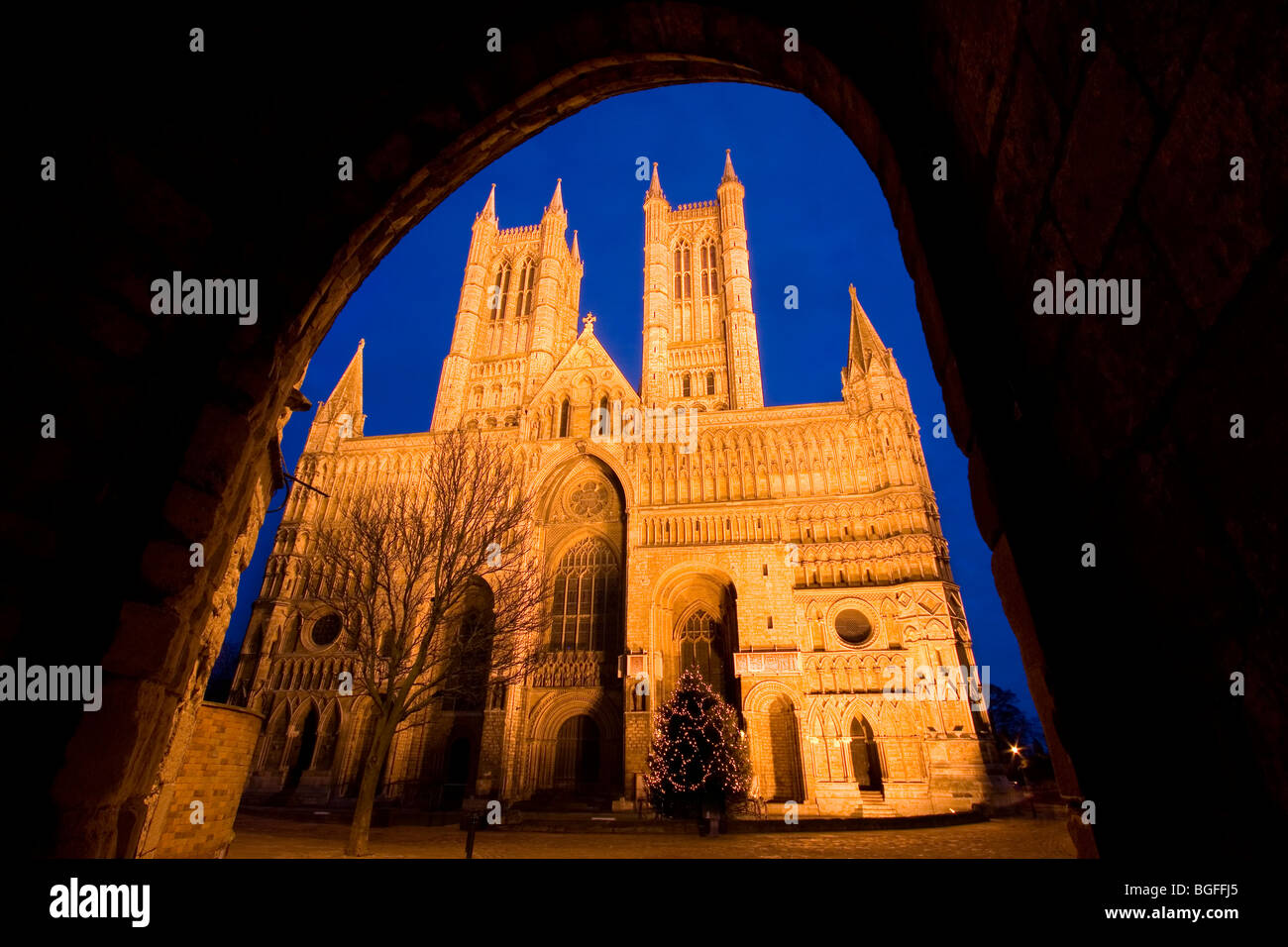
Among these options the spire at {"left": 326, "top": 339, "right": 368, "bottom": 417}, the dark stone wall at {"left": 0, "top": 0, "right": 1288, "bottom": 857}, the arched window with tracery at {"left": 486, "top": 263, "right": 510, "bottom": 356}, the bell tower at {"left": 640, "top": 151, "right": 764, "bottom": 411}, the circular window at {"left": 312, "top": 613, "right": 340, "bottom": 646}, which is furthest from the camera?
the arched window with tracery at {"left": 486, "top": 263, "right": 510, "bottom": 356}

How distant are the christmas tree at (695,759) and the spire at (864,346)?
15.4 metres

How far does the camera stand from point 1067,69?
125cm

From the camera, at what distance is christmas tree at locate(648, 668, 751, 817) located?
14219 mm

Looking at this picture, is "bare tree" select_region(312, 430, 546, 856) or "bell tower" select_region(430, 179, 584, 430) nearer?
"bare tree" select_region(312, 430, 546, 856)

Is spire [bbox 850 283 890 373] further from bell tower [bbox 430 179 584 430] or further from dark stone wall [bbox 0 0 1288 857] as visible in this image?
dark stone wall [bbox 0 0 1288 857]

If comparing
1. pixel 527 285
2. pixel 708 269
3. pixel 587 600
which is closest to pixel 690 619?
pixel 587 600

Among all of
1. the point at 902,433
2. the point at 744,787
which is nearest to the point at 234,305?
the point at 744,787

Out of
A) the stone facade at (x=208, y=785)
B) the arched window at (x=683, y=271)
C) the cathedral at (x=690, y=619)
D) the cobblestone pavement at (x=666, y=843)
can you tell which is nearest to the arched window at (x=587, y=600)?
the cathedral at (x=690, y=619)

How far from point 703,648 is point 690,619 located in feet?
3.90

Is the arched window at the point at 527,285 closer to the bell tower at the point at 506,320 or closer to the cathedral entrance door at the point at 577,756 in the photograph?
Answer: the bell tower at the point at 506,320

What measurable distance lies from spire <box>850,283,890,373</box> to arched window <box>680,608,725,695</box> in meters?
12.3

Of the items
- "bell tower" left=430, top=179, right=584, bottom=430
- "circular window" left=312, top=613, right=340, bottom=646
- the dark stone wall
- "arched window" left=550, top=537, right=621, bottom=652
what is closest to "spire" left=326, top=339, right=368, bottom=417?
"bell tower" left=430, top=179, right=584, bottom=430

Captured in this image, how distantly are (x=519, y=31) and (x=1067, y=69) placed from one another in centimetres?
279

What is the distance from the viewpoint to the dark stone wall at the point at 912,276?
37.4 inches
